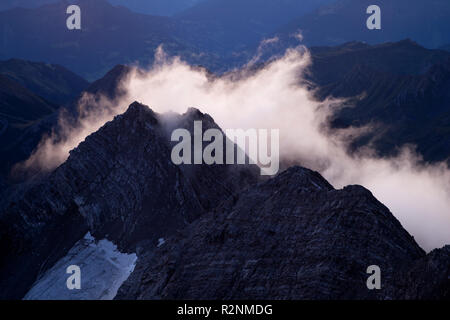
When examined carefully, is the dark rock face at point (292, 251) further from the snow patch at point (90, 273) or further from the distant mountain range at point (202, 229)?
the snow patch at point (90, 273)

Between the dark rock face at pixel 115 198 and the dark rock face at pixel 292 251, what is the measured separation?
72.5ft

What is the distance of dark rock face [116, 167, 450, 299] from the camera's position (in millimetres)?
42781

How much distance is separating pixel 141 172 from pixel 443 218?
14066cm

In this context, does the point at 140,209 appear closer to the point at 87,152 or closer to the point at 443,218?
the point at 87,152

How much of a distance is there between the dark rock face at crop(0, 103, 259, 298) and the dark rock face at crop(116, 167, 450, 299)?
72.5ft

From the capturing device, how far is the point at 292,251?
4709 cm

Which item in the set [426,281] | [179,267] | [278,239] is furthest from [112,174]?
[426,281]

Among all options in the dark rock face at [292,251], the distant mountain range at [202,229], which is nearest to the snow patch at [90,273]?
the distant mountain range at [202,229]

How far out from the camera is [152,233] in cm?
7819

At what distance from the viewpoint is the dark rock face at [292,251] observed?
4278cm

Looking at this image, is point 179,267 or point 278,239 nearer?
point 278,239

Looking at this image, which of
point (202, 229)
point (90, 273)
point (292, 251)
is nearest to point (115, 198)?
point (90, 273)
